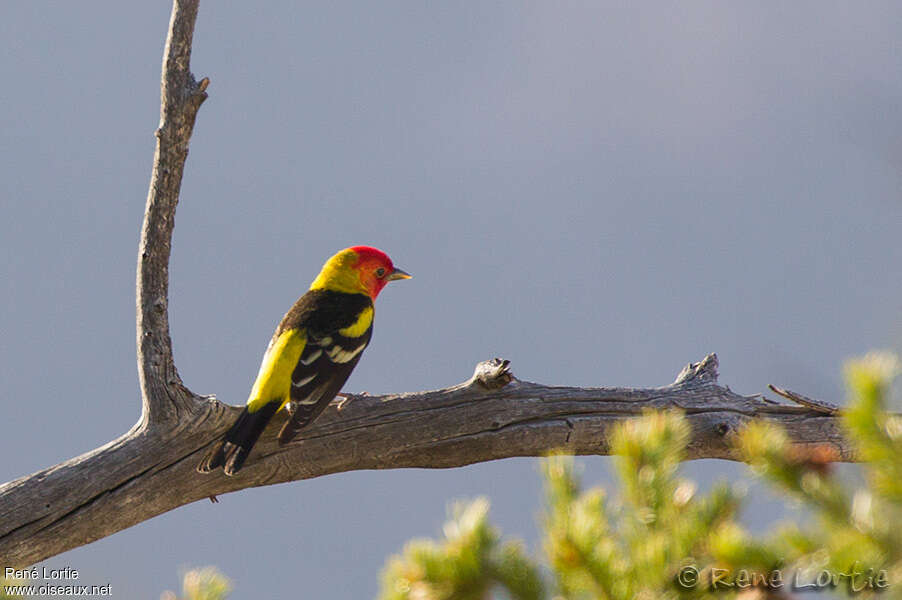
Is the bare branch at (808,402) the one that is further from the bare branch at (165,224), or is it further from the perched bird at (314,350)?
the bare branch at (165,224)

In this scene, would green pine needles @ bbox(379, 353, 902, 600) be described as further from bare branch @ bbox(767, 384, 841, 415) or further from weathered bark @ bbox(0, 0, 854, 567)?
bare branch @ bbox(767, 384, 841, 415)

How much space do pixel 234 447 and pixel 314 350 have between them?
0.79 m

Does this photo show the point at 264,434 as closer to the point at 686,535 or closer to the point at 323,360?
the point at 323,360

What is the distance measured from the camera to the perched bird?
4402 mm

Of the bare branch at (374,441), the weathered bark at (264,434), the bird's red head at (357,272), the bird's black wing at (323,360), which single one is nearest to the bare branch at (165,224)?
the weathered bark at (264,434)

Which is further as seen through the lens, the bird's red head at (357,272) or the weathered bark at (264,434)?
the bird's red head at (357,272)

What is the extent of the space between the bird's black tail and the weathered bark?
6 cm

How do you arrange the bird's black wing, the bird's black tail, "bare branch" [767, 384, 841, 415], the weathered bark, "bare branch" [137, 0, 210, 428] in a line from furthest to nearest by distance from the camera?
"bare branch" [767, 384, 841, 415], the bird's black wing, the bird's black tail, the weathered bark, "bare branch" [137, 0, 210, 428]

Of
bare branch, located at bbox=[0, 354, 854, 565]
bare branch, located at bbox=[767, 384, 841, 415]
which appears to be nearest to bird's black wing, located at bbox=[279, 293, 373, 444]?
bare branch, located at bbox=[0, 354, 854, 565]

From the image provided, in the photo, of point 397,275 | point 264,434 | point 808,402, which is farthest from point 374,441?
point 808,402

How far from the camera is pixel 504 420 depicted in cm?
459

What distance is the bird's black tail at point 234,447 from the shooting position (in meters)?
4.31

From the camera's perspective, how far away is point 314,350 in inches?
195

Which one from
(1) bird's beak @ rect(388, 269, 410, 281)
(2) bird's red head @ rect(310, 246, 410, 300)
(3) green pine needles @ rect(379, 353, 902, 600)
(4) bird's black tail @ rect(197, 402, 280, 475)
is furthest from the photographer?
(1) bird's beak @ rect(388, 269, 410, 281)
